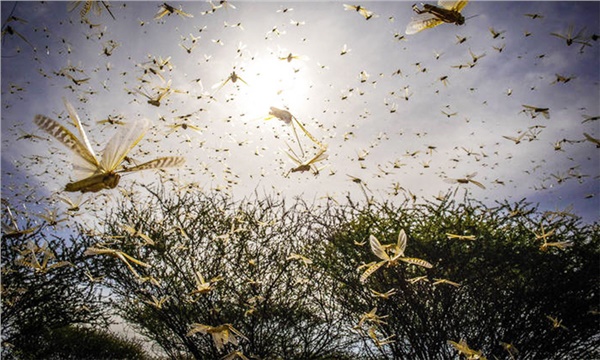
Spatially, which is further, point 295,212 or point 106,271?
point 295,212

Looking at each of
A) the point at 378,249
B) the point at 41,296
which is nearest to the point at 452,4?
the point at 378,249

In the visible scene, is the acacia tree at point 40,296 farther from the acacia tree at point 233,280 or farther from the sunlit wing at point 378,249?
the sunlit wing at point 378,249

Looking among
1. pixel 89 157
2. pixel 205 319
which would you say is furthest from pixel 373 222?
pixel 89 157

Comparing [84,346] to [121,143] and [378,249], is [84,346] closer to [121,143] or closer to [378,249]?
[378,249]

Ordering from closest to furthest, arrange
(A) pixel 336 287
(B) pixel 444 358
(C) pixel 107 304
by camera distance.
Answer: (B) pixel 444 358 → (A) pixel 336 287 → (C) pixel 107 304

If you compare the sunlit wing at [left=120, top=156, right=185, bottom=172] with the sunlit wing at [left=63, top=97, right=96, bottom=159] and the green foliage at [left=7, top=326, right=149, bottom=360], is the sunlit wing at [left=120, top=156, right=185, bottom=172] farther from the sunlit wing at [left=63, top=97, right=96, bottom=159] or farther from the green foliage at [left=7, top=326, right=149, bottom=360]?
the green foliage at [left=7, top=326, right=149, bottom=360]

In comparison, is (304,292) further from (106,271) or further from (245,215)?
(106,271)
